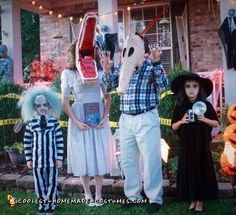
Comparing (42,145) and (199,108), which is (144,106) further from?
(42,145)

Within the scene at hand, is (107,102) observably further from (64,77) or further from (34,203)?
(34,203)

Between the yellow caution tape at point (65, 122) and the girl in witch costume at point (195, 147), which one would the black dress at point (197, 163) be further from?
the yellow caution tape at point (65, 122)

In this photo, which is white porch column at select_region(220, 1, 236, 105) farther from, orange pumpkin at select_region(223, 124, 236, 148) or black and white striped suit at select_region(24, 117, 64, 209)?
black and white striped suit at select_region(24, 117, 64, 209)

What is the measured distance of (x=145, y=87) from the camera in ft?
→ 13.7

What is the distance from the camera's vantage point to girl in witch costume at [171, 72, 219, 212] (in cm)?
409

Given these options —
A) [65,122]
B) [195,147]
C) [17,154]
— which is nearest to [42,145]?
[195,147]

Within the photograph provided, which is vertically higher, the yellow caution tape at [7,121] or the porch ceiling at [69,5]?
the porch ceiling at [69,5]

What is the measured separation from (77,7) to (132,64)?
7433 mm

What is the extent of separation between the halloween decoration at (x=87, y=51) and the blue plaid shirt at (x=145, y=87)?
375mm

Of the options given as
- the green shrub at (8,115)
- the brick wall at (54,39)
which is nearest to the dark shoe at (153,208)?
the green shrub at (8,115)

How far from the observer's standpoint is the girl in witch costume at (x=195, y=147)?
4.09 metres

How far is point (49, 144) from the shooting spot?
4.19 meters

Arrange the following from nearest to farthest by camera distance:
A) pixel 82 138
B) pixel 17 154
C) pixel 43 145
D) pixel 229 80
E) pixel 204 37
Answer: pixel 43 145 → pixel 82 138 → pixel 17 154 → pixel 229 80 → pixel 204 37

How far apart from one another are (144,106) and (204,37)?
6.31 m
